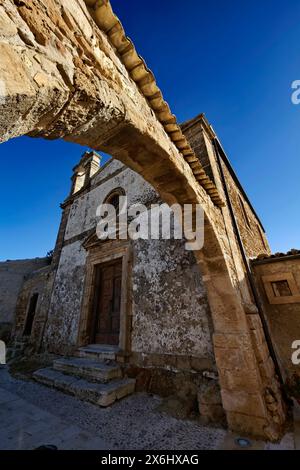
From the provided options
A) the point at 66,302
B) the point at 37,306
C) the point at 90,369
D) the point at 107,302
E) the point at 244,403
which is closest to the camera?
the point at 244,403

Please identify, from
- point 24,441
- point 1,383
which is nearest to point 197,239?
point 24,441

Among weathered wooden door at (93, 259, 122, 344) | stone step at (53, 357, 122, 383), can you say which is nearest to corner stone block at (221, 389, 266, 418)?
stone step at (53, 357, 122, 383)

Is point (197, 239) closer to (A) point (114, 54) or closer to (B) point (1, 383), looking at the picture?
(A) point (114, 54)

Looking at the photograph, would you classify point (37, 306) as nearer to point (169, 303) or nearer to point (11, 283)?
point (11, 283)

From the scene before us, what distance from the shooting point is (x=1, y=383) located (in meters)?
4.48

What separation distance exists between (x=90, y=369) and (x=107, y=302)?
63.2 inches

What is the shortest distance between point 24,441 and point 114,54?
3.91 meters

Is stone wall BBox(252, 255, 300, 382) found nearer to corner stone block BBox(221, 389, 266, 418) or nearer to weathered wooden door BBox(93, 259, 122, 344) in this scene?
corner stone block BBox(221, 389, 266, 418)

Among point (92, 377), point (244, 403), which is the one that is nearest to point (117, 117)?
point (244, 403)

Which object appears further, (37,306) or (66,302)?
(37,306)

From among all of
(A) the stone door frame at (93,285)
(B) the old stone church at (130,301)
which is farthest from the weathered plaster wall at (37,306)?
(A) the stone door frame at (93,285)

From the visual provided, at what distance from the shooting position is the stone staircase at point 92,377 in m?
3.42

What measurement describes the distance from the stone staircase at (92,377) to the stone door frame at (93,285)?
346mm

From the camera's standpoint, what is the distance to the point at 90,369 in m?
4.07
